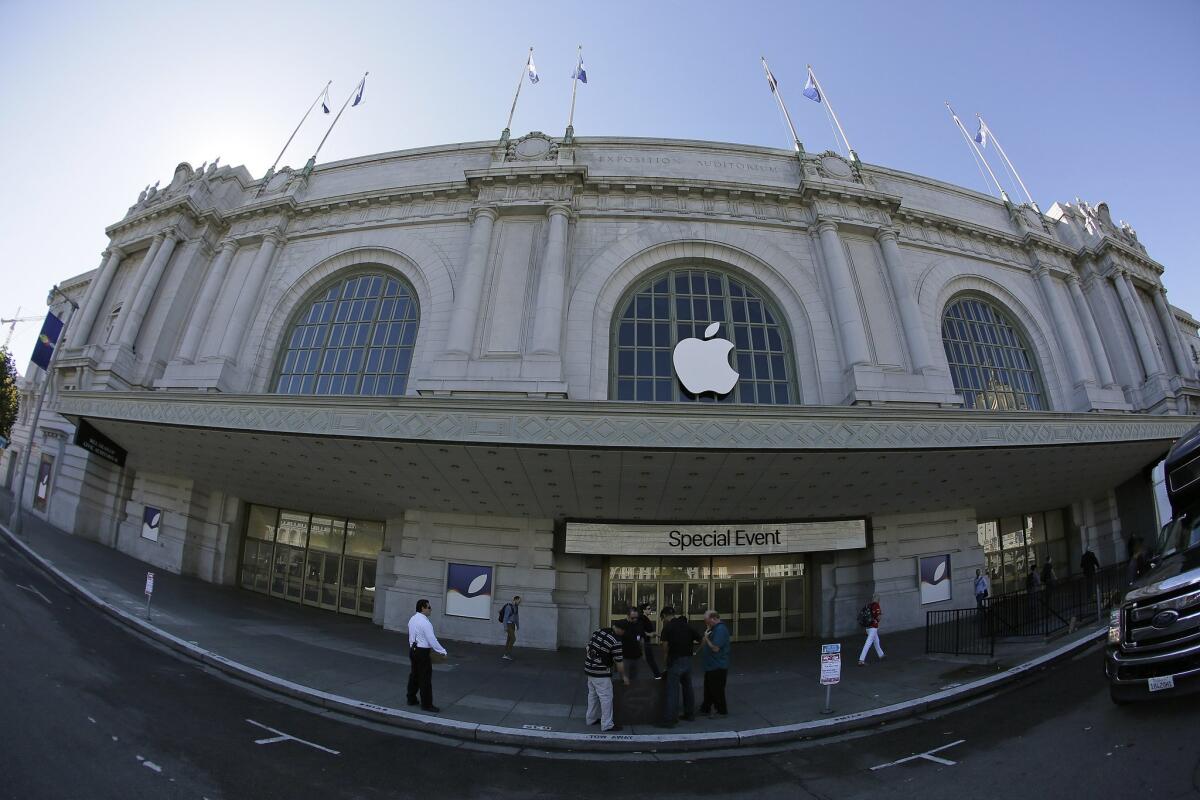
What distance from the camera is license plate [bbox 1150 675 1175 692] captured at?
17.9ft

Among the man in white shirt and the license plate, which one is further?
the man in white shirt

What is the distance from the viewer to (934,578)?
16875mm

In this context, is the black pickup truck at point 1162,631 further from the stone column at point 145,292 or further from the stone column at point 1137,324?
the stone column at point 145,292

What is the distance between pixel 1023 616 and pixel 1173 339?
23253 millimetres

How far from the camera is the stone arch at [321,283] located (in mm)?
19406

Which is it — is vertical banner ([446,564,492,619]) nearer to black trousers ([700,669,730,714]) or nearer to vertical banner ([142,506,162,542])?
black trousers ([700,669,730,714])

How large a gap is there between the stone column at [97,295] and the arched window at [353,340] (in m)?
13.3

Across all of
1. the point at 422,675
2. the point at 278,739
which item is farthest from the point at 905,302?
the point at 278,739

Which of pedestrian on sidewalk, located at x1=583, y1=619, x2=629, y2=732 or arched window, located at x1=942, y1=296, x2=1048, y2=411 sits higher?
arched window, located at x1=942, y1=296, x2=1048, y2=411

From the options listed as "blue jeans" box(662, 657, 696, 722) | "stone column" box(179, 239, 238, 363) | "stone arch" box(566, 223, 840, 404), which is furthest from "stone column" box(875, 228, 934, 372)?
"stone column" box(179, 239, 238, 363)

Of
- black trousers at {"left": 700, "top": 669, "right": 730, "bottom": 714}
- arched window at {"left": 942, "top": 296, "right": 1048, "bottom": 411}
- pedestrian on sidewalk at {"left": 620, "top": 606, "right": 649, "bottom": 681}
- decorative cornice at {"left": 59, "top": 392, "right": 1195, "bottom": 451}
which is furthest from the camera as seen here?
arched window at {"left": 942, "top": 296, "right": 1048, "bottom": 411}

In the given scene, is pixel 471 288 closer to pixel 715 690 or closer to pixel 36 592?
pixel 36 592

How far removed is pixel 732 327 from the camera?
1888 cm

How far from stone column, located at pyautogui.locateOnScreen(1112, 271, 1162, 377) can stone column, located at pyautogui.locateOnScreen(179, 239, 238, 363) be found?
1719 inches
